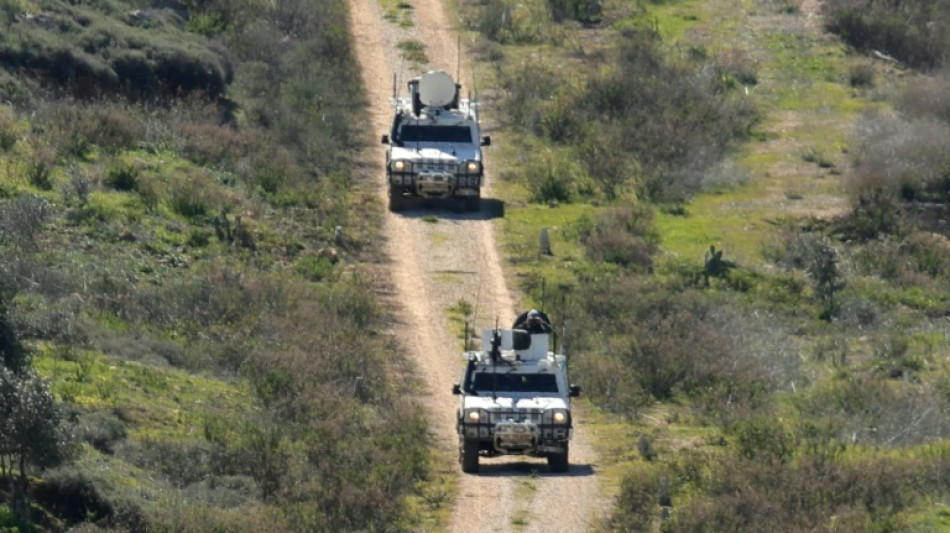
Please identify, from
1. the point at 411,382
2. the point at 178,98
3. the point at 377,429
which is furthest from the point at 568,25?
the point at 377,429

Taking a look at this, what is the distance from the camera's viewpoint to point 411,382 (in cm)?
3266

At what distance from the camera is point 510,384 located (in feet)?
91.8

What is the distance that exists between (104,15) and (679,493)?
24.4m

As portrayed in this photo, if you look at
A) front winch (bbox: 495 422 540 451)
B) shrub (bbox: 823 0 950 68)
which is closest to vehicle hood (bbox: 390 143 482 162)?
front winch (bbox: 495 422 540 451)

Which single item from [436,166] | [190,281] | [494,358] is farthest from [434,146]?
[494,358]

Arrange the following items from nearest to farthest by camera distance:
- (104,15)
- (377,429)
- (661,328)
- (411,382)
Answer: (377,429)
(411,382)
(661,328)
(104,15)

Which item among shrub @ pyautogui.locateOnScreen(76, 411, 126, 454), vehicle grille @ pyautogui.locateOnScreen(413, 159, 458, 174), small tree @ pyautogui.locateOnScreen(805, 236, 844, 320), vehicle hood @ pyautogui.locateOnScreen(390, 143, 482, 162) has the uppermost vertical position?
shrub @ pyautogui.locateOnScreen(76, 411, 126, 454)

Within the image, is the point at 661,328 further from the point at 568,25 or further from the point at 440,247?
the point at 568,25

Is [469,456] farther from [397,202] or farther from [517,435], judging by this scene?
[397,202]

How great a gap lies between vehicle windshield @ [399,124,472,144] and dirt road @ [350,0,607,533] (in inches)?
61.3

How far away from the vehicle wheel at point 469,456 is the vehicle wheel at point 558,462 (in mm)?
947

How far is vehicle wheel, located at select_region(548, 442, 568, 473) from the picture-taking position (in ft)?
90.8

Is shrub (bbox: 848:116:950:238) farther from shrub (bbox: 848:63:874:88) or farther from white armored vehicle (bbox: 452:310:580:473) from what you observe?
white armored vehicle (bbox: 452:310:580:473)

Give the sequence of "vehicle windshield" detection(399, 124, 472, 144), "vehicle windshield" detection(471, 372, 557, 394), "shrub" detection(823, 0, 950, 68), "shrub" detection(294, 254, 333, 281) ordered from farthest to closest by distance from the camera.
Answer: "shrub" detection(823, 0, 950, 68)
"vehicle windshield" detection(399, 124, 472, 144)
"shrub" detection(294, 254, 333, 281)
"vehicle windshield" detection(471, 372, 557, 394)
